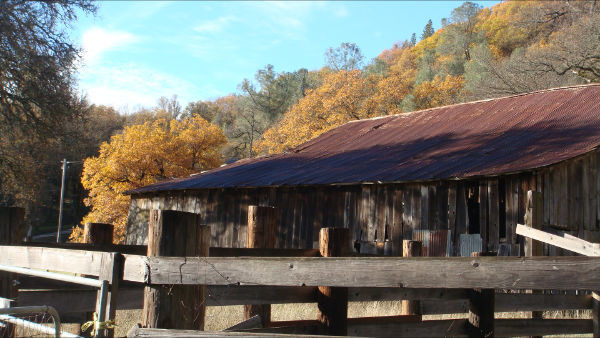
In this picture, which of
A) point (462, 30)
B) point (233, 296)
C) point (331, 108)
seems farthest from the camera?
point (462, 30)

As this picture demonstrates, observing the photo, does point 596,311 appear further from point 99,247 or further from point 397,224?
point 397,224

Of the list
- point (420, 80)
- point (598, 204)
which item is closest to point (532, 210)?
point (598, 204)

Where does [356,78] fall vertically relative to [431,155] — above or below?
above

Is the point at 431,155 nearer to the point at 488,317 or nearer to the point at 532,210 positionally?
the point at 532,210

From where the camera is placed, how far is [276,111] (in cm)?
6675

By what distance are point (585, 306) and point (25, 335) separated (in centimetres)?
639

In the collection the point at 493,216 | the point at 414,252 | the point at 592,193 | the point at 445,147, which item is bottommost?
the point at 414,252

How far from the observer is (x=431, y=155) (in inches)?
693

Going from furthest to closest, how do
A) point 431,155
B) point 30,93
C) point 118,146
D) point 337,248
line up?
point 118,146 → point 30,93 → point 431,155 → point 337,248

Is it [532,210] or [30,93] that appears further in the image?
[30,93]

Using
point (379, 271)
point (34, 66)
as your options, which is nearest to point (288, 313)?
A: point (379, 271)

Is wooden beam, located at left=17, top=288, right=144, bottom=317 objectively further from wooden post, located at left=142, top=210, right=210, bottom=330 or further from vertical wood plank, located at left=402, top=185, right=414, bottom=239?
vertical wood plank, located at left=402, top=185, right=414, bottom=239

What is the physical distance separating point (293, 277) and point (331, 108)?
41909 millimetres

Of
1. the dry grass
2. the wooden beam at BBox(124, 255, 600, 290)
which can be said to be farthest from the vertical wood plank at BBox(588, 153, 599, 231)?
the wooden beam at BBox(124, 255, 600, 290)
